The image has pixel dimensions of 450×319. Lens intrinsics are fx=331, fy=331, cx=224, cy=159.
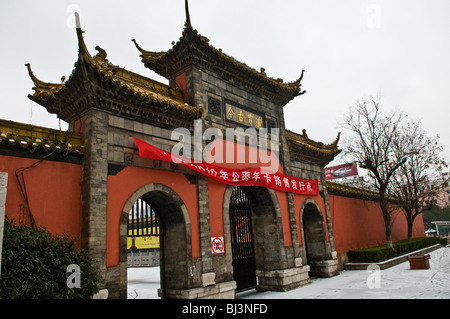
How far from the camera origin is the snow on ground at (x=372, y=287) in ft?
28.7

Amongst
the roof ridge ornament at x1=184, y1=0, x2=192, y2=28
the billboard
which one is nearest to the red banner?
the roof ridge ornament at x1=184, y1=0, x2=192, y2=28

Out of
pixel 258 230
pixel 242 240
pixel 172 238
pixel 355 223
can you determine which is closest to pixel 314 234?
pixel 258 230

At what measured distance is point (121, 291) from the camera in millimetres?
6789

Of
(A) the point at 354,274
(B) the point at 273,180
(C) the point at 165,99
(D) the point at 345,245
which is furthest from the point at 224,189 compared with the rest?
(D) the point at 345,245

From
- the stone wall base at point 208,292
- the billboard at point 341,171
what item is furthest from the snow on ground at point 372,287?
the billboard at point 341,171

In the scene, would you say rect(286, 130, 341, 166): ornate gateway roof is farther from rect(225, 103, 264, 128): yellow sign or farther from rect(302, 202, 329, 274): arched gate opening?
rect(302, 202, 329, 274): arched gate opening

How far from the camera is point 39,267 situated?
515cm

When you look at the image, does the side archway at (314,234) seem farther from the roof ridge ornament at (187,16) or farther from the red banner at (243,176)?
the roof ridge ornament at (187,16)

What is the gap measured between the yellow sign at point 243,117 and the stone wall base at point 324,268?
6187mm

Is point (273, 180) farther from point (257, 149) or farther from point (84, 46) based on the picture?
point (84, 46)

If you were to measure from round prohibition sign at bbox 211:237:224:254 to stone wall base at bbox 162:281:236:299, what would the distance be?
2.73ft

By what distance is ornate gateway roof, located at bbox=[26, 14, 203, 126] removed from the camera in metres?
7.14

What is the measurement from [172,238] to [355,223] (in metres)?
12.0

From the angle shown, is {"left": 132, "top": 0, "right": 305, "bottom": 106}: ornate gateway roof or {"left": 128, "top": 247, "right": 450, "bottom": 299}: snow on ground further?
{"left": 132, "top": 0, "right": 305, "bottom": 106}: ornate gateway roof
